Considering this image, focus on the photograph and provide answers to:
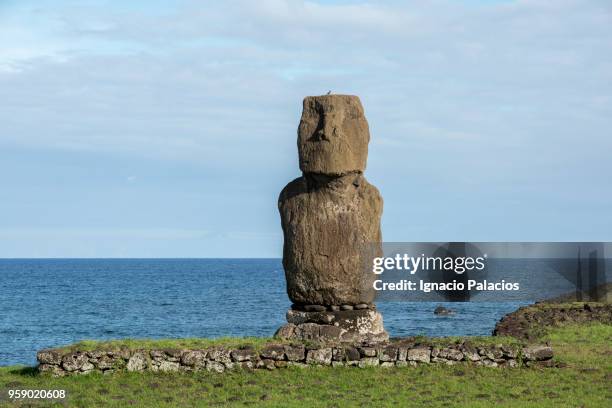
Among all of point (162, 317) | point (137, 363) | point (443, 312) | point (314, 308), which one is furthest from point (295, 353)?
point (162, 317)

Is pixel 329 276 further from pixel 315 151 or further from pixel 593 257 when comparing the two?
pixel 593 257

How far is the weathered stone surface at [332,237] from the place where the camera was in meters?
19.1

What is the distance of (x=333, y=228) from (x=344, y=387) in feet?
12.5

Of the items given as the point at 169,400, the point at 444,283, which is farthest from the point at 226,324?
the point at 169,400

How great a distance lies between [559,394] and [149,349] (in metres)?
7.39

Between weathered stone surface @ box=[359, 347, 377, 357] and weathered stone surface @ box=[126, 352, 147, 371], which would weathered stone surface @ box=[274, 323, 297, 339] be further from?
weathered stone surface @ box=[126, 352, 147, 371]

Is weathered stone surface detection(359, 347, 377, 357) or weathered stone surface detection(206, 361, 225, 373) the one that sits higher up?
weathered stone surface detection(359, 347, 377, 357)

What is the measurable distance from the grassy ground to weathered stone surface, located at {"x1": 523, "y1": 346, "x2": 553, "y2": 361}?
0.31 m

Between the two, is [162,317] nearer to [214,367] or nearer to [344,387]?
[214,367]

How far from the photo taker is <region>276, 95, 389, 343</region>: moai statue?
749 inches

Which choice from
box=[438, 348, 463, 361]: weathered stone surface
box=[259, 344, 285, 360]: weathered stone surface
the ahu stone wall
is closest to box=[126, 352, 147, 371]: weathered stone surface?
the ahu stone wall

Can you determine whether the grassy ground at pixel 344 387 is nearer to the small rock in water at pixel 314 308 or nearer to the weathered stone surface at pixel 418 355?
the weathered stone surface at pixel 418 355

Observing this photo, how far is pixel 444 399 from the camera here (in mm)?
15492

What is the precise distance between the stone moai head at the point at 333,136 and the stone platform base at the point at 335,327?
2.91m
